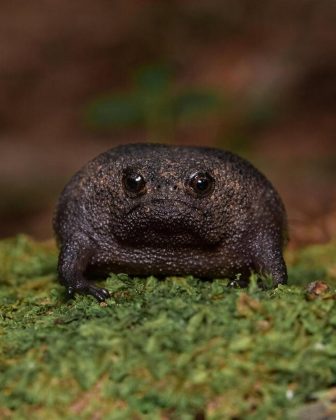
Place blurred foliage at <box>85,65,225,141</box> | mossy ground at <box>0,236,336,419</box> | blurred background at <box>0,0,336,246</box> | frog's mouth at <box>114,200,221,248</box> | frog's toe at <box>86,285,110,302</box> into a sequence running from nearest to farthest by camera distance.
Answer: mossy ground at <box>0,236,336,419</box> < frog's toe at <box>86,285,110,302</box> < frog's mouth at <box>114,200,221,248</box> < blurred foliage at <box>85,65,225,141</box> < blurred background at <box>0,0,336,246</box>

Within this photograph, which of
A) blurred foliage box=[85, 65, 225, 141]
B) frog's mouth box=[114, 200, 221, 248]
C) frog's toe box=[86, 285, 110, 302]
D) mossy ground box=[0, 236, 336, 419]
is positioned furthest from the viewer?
blurred foliage box=[85, 65, 225, 141]

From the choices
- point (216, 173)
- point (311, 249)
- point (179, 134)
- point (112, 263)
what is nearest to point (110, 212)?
point (112, 263)

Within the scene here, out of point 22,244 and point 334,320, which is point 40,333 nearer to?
point 334,320

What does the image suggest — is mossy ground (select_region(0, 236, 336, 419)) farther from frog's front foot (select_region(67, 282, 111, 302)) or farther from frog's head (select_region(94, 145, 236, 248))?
frog's head (select_region(94, 145, 236, 248))

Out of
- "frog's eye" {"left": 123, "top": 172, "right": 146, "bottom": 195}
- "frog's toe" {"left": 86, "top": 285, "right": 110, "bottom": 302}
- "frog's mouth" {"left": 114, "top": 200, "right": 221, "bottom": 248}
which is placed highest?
"frog's eye" {"left": 123, "top": 172, "right": 146, "bottom": 195}

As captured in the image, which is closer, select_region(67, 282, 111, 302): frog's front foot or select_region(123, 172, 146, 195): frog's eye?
select_region(67, 282, 111, 302): frog's front foot

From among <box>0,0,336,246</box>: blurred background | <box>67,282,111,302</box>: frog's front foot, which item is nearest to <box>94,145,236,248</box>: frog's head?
<box>67,282,111,302</box>: frog's front foot

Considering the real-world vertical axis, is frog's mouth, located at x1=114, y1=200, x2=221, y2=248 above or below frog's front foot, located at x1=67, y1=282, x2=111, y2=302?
above
